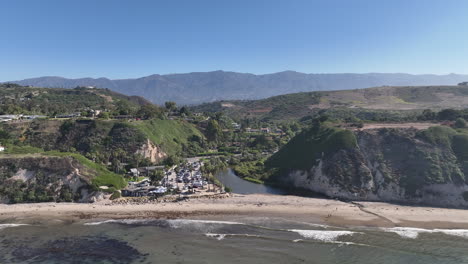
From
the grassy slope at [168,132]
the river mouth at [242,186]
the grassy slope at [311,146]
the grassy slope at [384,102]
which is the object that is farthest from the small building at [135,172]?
the grassy slope at [384,102]

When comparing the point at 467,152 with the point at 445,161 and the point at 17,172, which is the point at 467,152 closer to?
the point at 445,161

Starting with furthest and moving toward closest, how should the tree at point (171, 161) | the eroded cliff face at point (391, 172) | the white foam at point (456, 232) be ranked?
the tree at point (171, 161) → the eroded cliff face at point (391, 172) → the white foam at point (456, 232)

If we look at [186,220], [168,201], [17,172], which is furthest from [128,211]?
[17,172]

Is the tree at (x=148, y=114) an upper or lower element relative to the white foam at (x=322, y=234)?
upper

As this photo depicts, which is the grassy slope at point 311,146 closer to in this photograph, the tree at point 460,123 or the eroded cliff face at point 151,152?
the tree at point 460,123

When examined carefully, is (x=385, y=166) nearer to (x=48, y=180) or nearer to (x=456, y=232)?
(x=456, y=232)

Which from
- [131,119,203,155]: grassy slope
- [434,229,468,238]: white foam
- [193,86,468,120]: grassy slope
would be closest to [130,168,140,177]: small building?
[131,119,203,155]: grassy slope

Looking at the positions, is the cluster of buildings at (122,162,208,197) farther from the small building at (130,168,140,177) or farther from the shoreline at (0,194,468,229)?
the shoreline at (0,194,468,229)
